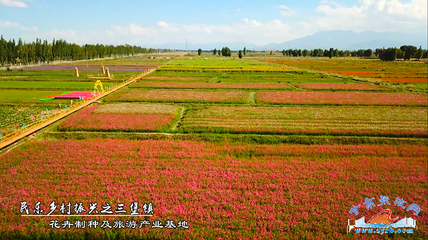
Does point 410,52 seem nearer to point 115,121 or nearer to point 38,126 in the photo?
point 115,121

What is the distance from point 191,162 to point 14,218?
790 cm

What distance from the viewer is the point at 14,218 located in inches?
348

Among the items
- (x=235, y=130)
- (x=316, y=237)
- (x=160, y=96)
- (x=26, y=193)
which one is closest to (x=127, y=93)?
(x=160, y=96)

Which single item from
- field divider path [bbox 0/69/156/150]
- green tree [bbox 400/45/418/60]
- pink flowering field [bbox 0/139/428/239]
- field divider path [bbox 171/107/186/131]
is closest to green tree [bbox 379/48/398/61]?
green tree [bbox 400/45/418/60]

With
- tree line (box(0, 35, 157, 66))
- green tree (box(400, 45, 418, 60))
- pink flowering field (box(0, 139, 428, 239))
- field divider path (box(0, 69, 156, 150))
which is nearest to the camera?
pink flowering field (box(0, 139, 428, 239))

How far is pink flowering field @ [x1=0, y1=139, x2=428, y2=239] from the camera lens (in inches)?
341

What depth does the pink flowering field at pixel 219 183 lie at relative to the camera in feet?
28.5

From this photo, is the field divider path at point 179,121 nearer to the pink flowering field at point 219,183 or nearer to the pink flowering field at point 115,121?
the pink flowering field at point 115,121

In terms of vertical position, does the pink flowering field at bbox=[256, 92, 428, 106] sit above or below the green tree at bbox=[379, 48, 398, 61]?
below

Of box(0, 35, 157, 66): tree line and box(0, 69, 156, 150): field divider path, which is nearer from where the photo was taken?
box(0, 69, 156, 150): field divider path

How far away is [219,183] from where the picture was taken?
37.8 feet

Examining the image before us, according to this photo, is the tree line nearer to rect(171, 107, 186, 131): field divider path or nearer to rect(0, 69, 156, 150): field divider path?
rect(0, 69, 156, 150): field divider path

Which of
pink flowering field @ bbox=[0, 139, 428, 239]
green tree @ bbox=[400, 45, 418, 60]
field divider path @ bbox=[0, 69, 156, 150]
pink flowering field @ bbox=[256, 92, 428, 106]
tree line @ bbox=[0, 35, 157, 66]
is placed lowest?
pink flowering field @ bbox=[0, 139, 428, 239]

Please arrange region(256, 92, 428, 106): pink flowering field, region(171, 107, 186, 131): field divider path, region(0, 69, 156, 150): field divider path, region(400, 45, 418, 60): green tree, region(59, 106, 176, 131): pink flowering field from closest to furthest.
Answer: region(0, 69, 156, 150): field divider path
region(59, 106, 176, 131): pink flowering field
region(171, 107, 186, 131): field divider path
region(256, 92, 428, 106): pink flowering field
region(400, 45, 418, 60): green tree
